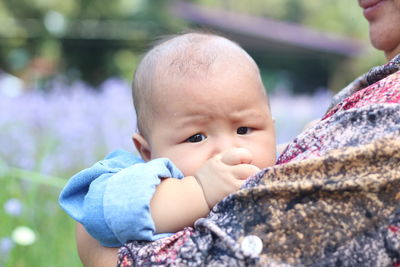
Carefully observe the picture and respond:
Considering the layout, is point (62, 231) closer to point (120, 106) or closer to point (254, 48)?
point (120, 106)

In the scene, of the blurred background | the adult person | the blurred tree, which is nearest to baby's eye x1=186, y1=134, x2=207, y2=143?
the adult person

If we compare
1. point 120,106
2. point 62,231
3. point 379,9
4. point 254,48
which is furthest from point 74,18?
point 379,9

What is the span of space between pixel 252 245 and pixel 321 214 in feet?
0.44

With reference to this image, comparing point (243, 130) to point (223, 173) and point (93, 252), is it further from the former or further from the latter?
point (93, 252)

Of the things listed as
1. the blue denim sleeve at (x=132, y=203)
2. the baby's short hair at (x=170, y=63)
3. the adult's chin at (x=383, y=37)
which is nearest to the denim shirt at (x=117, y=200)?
the blue denim sleeve at (x=132, y=203)

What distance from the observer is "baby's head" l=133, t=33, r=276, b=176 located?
4.85 ft

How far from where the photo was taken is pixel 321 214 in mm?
1190

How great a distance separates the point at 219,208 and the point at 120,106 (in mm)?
3061

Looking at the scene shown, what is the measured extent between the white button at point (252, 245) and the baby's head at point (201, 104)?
0.97ft

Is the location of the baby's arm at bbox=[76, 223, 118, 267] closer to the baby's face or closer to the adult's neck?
the baby's face

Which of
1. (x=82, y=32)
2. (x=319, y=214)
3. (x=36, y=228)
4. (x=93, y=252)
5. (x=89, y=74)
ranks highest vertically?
(x=319, y=214)

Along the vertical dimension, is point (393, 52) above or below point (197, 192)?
above

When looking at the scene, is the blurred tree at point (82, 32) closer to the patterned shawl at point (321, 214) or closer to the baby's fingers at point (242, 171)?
the baby's fingers at point (242, 171)

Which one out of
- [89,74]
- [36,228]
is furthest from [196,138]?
[89,74]
